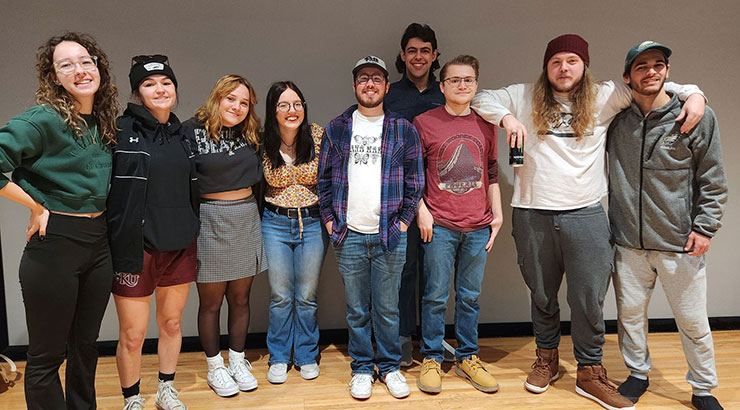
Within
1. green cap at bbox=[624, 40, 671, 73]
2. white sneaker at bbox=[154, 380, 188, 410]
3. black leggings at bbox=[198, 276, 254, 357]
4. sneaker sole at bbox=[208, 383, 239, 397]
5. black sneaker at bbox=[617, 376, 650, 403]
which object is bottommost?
sneaker sole at bbox=[208, 383, 239, 397]

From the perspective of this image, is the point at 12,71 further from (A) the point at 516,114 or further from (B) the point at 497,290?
(B) the point at 497,290

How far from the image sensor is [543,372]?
2580mm

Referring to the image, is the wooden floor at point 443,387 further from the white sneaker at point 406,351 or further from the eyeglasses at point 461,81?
the eyeglasses at point 461,81

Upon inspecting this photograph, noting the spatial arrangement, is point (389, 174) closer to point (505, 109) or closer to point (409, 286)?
point (505, 109)

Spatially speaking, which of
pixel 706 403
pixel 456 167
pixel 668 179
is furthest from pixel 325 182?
pixel 706 403

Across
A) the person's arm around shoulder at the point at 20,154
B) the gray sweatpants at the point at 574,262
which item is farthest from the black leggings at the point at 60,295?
the gray sweatpants at the point at 574,262

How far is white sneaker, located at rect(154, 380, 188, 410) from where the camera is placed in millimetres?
2354

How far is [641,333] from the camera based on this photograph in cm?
244

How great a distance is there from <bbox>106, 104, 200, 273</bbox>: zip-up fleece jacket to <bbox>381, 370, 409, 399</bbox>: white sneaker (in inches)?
52.3

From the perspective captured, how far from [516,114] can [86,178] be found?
6.54 feet

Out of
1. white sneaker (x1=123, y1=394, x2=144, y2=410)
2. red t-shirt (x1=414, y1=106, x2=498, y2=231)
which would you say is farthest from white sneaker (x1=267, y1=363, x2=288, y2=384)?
red t-shirt (x1=414, y1=106, x2=498, y2=231)

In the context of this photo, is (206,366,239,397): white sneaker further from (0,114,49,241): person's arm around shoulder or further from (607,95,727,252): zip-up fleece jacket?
(607,95,727,252): zip-up fleece jacket

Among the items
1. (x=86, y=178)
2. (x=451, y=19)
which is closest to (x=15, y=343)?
(x=86, y=178)

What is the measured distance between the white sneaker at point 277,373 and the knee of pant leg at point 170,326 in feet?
1.92
